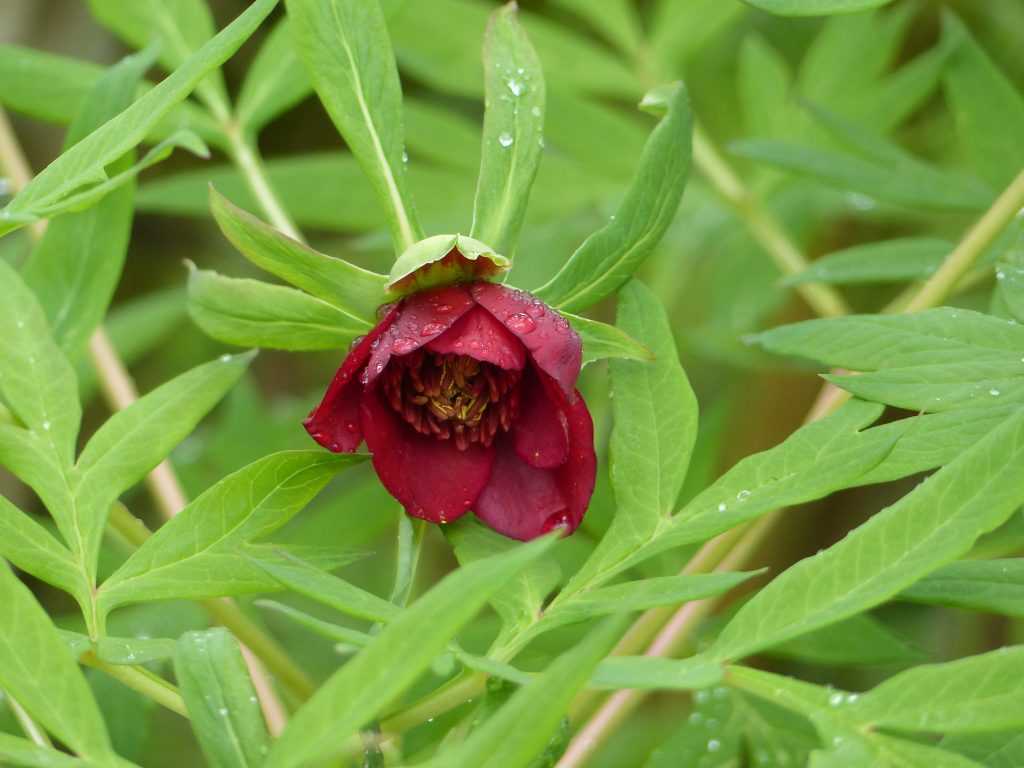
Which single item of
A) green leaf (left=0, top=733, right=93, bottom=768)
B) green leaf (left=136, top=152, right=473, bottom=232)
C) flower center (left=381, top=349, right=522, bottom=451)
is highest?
green leaf (left=136, top=152, right=473, bottom=232)

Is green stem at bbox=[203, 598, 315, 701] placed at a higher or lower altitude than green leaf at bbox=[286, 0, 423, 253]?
lower

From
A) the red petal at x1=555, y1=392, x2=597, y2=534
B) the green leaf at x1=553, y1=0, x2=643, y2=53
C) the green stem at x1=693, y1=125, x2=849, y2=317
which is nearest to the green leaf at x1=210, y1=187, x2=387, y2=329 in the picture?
the red petal at x1=555, y1=392, x2=597, y2=534

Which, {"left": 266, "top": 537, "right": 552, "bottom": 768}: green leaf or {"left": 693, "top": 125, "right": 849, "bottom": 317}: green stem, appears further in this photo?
{"left": 693, "top": 125, "right": 849, "bottom": 317}: green stem

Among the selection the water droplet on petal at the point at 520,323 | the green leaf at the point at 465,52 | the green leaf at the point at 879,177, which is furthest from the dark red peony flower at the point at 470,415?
the green leaf at the point at 465,52

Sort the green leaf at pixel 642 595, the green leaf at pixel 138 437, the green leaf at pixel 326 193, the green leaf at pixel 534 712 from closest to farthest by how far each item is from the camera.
→ the green leaf at pixel 534 712 < the green leaf at pixel 642 595 < the green leaf at pixel 138 437 < the green leaf at pixel 326 193

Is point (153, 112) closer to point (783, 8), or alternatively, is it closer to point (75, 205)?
point (75, 205)

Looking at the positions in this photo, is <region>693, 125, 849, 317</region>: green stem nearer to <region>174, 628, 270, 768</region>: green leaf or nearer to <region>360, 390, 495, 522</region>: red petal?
<region>360, 390, 495, 522</region>: red petal

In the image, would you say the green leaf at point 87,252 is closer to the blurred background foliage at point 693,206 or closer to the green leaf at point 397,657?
the blurred background foliage at point 693,206

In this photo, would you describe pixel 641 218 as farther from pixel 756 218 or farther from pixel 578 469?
pixel 756 218
